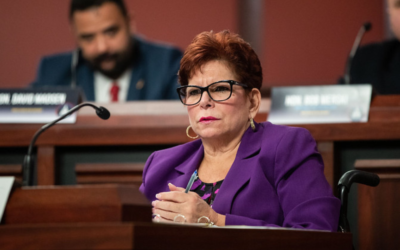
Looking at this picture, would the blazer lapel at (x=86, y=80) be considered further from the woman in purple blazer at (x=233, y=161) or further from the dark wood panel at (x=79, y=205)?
the dark wood panel at (x=79, y=205)

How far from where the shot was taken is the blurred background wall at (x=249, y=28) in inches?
198

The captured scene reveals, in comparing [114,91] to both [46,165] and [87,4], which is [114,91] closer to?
[87,4]

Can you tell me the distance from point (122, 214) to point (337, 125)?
1.44 meters

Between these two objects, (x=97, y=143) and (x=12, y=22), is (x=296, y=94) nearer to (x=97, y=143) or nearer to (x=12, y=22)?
(x=97, y=143)

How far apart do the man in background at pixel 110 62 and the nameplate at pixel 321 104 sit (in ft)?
4.12

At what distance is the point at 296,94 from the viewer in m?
2.47

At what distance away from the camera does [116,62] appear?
379 centimetres

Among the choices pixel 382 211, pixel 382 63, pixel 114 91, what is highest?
→ pixel 382 63

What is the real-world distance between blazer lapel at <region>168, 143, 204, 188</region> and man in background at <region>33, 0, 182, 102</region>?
166 centimetres

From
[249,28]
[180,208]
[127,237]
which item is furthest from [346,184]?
[249,28]

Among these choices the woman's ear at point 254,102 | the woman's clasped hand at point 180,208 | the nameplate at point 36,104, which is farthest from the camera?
the nameplate at point 36,104

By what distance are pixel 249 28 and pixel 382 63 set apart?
2077mm

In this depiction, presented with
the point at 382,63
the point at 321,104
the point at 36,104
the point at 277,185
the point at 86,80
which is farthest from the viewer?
the point at 86,80

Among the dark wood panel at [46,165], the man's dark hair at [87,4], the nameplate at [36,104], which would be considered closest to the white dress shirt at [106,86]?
the man's dark hair at [87,4]
